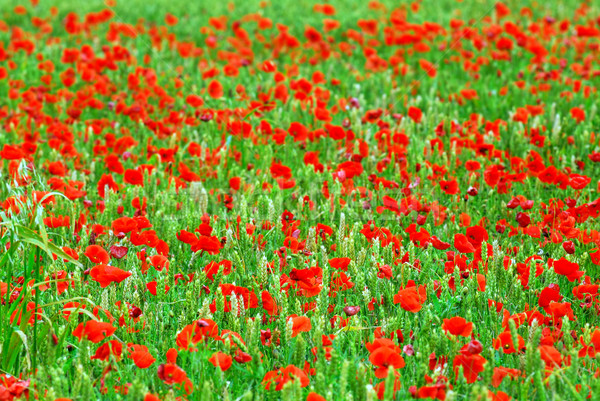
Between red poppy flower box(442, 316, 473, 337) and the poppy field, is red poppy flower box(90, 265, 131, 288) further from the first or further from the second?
red poppy flower box(442, 316, 473, 337)

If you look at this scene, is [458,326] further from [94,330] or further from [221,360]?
[94,330]

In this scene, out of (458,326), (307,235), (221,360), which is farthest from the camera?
(307,235)

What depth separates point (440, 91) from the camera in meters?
6.10

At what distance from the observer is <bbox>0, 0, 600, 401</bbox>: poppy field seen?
2188mm

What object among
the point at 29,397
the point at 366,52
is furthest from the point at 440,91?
the point at 29,397

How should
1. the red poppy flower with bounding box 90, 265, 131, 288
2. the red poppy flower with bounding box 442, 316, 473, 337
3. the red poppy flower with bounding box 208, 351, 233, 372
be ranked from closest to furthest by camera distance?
the red poppy flower with bounding box 208, 351, 233, 372 → the red poppy flower with bounding box 442, 316, 473, 337 → the red poppy flower with bounding box 90, 265, 131, 288

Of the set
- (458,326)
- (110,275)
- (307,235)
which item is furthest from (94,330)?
(307,235)

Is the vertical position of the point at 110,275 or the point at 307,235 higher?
the point at 110,275

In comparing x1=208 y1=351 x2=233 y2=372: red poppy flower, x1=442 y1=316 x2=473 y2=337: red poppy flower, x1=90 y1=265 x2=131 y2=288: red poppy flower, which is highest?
x1=90 y1=265 x2=131 y2=288: red poppy flower

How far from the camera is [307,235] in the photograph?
3371 millimetres

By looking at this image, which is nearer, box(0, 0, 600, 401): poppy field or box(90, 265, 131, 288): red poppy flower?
box(0, 0, 600, 401): poppy field

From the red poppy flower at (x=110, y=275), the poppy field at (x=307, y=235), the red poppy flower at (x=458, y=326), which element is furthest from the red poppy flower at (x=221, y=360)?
the red poppy flower at (x=458, y=326)

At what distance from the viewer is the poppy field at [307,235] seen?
2188 mm

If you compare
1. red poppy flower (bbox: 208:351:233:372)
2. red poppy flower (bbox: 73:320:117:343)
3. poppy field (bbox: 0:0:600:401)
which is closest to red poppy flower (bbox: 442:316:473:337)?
poppy field (bbox: 0:0:600:401)
